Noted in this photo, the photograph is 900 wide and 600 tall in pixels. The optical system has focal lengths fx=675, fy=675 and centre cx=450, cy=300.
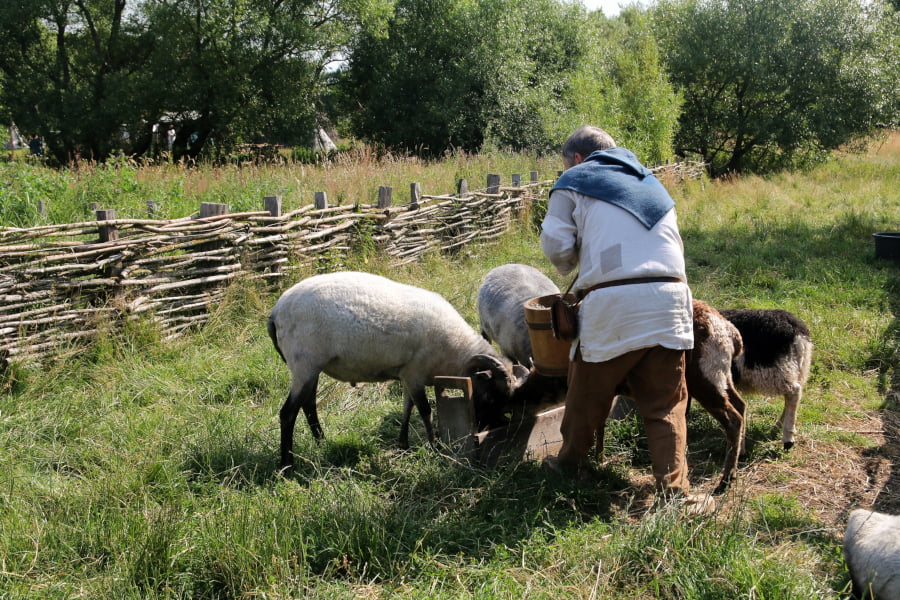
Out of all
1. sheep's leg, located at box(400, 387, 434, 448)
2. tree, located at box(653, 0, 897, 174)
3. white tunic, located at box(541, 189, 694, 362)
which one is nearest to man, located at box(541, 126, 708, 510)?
white tunic, located at box(541, 189, 694, 362)

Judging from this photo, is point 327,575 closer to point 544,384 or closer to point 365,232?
point 544,384

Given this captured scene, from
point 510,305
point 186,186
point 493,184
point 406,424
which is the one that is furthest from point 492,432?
point 186,186

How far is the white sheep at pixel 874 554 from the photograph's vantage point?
105 inches

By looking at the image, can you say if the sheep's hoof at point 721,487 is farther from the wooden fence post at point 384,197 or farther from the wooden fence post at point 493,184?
the wooden fence post at point 493,184

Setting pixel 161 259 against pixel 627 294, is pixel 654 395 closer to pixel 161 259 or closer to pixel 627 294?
pixel 627 294

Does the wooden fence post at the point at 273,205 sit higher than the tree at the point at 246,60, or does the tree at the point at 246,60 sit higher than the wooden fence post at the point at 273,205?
the tree at the point at 246,60

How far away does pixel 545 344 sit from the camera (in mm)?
3967

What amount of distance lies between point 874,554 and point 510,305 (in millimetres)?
3341

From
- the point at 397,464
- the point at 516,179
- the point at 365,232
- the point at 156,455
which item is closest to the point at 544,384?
the point at 397,464

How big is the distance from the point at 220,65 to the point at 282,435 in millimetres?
21584

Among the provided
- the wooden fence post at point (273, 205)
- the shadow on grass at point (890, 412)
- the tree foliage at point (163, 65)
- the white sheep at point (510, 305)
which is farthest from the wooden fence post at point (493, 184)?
the tree foliage at point (163, 65)

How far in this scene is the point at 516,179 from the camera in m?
13.1

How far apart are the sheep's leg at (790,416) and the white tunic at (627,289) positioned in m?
1.47

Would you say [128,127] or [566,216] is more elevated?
[128,127]
